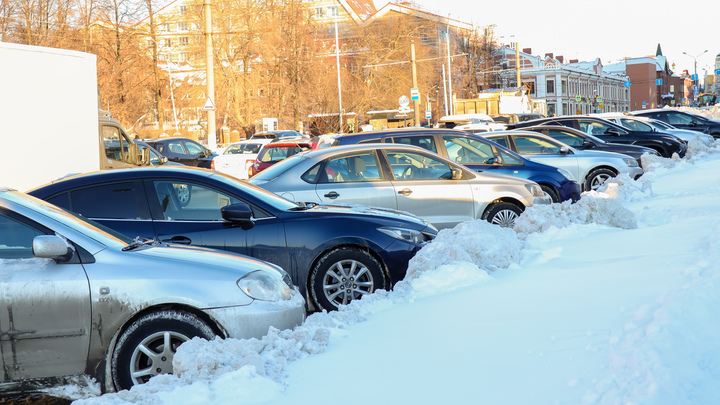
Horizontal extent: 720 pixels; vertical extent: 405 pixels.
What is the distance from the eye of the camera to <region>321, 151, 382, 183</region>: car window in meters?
8.68

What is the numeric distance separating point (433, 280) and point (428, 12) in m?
72.5

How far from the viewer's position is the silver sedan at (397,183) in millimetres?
8531

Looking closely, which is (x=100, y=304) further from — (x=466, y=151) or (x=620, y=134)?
(x=620, y=134)

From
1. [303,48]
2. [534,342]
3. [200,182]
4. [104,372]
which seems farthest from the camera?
[303,48]

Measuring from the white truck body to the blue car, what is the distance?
469 cm

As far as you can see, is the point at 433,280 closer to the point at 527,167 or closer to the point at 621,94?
the point at 527,167

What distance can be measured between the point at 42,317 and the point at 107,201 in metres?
2.17

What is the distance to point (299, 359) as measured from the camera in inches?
149

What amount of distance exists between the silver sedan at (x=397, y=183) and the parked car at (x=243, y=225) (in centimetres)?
217

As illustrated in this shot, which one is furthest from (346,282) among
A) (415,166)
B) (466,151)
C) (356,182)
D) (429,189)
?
(466,151)

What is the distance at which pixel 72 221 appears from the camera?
14.8 feet

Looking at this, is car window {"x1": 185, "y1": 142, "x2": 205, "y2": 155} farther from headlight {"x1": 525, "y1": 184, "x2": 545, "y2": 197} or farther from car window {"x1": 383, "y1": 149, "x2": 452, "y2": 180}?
headlight {"x1": 525, "y1": 184, "x2": 545, "y2": 197}

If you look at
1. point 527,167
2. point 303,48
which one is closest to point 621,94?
point 303,48

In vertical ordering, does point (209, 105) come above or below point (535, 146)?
above
